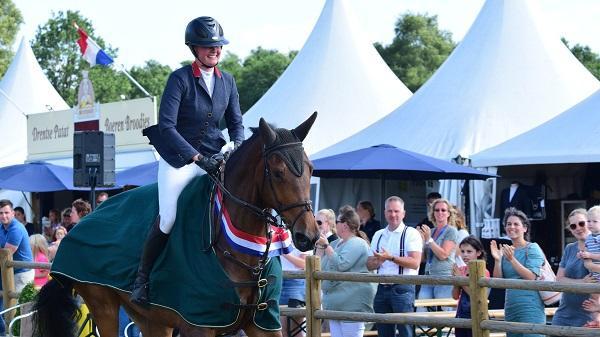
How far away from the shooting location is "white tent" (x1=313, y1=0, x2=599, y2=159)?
60.2 ft

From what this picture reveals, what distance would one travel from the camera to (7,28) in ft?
179

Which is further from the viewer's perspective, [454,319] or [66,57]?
[66,57]

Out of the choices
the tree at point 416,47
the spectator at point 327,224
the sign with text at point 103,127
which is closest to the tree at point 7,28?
the tree at point 416,47

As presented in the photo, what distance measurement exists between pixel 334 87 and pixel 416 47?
35925 mm

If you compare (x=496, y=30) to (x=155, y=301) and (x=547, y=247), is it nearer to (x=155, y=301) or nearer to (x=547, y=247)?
(x=547, y=247)

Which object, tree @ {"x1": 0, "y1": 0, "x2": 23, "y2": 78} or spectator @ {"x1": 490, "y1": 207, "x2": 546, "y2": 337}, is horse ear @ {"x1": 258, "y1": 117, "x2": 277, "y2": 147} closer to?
spectator @ {"x1": 490, "y1": 207, "x2": 546, "y2": 337}

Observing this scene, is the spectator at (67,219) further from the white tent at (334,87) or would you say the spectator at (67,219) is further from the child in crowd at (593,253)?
the white tent at (334,87)

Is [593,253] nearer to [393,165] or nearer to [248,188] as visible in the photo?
[248,188]

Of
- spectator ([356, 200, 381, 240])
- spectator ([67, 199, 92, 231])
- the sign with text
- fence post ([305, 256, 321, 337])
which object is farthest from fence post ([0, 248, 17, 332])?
the sign with text

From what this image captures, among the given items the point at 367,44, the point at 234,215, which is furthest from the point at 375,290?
the point at 367,44

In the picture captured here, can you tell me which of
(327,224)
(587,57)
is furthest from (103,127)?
(587,57)

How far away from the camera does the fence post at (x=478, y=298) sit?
8125 mm

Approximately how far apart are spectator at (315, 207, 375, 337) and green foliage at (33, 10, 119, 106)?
5219 cm

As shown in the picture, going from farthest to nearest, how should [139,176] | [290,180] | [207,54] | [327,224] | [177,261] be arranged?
[139,176] → [327,224] → [207,54] → [177,261] → [290,180]
